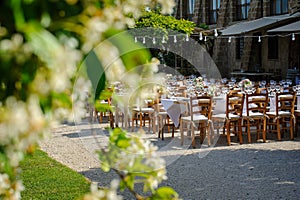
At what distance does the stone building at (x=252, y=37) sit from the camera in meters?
22.8

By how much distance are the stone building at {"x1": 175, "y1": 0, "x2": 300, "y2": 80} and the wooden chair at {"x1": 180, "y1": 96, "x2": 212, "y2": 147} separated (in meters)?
10.8

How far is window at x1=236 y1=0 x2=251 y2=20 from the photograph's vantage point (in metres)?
29.3

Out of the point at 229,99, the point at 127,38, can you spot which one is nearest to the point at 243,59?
the point at 229,99

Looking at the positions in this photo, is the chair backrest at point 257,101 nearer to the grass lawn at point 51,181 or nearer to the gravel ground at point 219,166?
the gravel ground at point 219,166

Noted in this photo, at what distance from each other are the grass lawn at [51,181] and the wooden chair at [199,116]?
8.49 feet

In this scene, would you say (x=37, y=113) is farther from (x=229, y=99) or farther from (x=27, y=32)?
(x=229, y=99)

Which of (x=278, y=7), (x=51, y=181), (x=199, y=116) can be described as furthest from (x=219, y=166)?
(x=278, y=7)

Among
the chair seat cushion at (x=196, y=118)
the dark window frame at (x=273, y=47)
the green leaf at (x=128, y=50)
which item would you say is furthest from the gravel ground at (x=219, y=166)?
the dark window frame at (x=273, y=47)

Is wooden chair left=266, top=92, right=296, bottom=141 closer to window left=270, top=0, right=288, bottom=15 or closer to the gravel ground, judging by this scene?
the gravel ground

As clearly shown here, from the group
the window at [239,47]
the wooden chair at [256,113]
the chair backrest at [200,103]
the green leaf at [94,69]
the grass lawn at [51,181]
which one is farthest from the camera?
the window at [239,47]

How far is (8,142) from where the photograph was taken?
2.95 ft

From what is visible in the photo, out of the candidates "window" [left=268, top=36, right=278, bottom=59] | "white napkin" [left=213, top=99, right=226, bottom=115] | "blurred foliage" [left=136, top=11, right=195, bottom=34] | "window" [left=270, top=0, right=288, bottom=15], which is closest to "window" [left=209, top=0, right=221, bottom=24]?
"window" [left=270, top=0, right=288, bottom=15]

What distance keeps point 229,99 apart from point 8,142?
29.6ft

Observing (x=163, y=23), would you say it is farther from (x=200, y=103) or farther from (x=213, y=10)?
(x=213, y=10)
